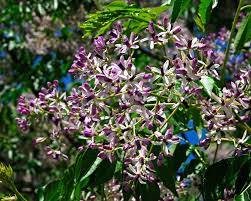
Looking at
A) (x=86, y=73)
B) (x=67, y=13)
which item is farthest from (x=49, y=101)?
(x=67, y=13)

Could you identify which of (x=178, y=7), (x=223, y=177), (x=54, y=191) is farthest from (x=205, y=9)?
(x=54, y=191)

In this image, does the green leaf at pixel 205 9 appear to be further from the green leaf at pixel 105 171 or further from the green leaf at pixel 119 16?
the green leaf at pixel 105 171

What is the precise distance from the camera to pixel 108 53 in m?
1.69

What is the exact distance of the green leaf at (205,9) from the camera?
5.64 ft

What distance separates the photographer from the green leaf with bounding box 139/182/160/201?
1657 millimetres

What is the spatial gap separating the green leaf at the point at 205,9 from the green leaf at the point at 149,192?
0.50m

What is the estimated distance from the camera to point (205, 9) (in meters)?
1.74

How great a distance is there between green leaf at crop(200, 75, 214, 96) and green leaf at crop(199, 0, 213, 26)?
285 mm

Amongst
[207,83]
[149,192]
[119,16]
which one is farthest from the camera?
[119,16]

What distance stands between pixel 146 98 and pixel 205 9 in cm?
38

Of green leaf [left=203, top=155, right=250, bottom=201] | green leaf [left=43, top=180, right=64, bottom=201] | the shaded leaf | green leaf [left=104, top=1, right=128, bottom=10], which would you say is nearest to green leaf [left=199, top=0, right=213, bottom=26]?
the shaded leaf

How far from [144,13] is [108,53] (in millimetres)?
211

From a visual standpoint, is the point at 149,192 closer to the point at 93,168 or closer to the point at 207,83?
the point at 93,168

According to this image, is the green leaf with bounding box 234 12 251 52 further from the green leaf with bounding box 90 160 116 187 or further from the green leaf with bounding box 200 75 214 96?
the green leaf with bounding box 90 160 116 187
